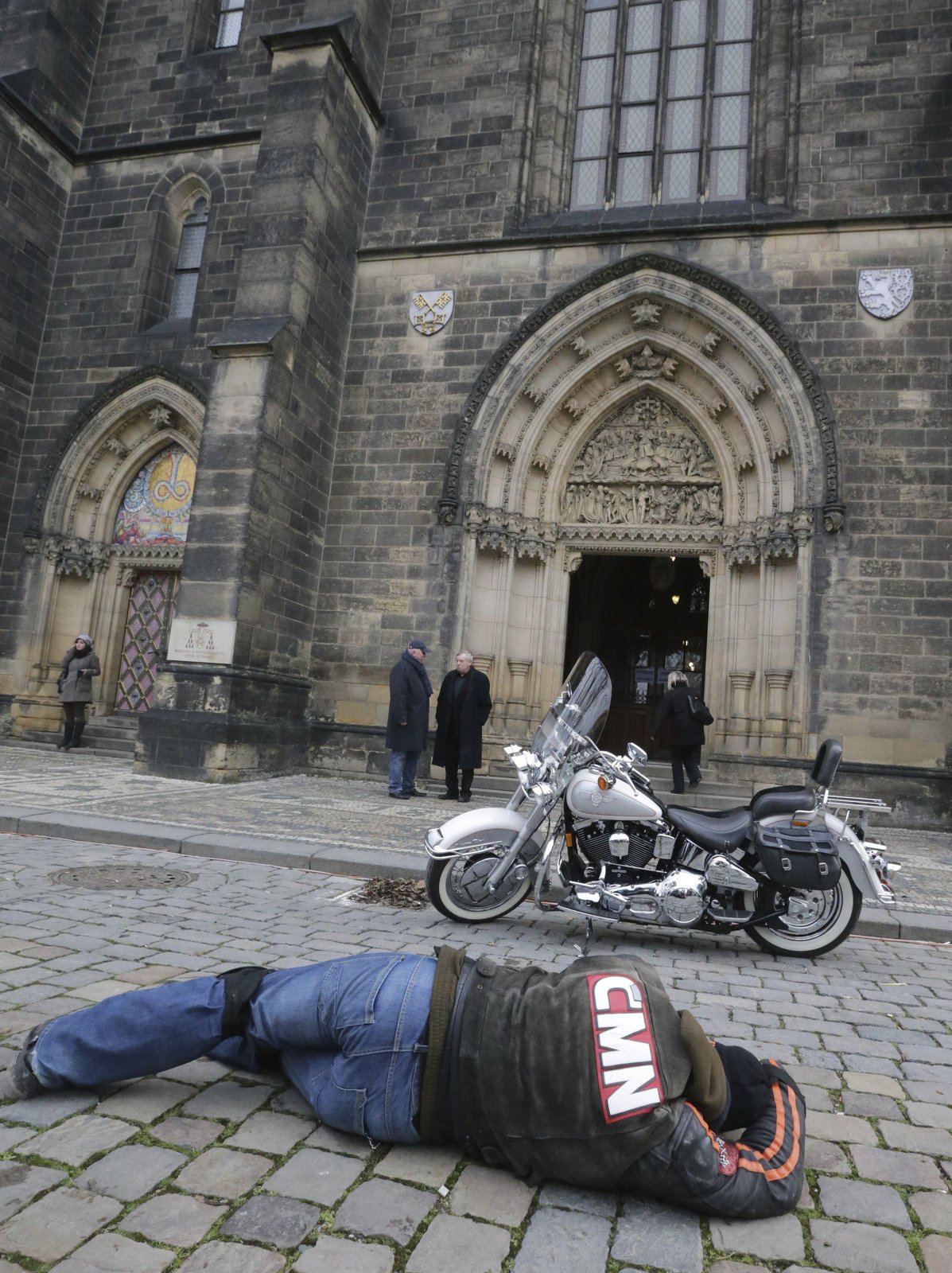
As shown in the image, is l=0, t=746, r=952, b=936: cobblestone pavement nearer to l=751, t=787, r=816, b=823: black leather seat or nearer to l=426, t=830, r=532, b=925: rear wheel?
l=426, t=830, r=532, b=925: rear wheel

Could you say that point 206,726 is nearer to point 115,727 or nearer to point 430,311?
point 115,727

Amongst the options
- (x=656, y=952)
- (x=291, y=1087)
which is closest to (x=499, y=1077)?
(x=291, y=1087)

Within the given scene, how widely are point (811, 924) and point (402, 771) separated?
6.82 meters

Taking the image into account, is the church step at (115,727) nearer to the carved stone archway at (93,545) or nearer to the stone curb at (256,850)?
the carved stone archway at (93,545)

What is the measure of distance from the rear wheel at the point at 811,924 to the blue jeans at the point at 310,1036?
304 centimetres

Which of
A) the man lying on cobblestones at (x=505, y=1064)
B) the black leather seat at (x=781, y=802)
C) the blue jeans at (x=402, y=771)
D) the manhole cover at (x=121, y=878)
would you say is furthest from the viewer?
Result: the blue jeans at (x=402, y=771)

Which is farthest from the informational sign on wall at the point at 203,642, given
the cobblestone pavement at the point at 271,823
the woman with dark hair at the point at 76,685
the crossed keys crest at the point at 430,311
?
the crossed keys crest at the point at 430,311

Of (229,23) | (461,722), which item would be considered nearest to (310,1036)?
(461,722)

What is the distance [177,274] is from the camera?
15969 millimetres

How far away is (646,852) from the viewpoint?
15.5 ft

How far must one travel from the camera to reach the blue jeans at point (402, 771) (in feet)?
35.8

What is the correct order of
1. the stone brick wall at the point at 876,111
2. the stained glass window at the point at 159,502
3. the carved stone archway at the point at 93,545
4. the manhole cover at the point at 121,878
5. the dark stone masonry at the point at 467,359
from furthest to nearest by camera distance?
the stained glass window at the point at 159,502 < the carved stone archway at the point at 93,545 < the stone brick wall at the point at 876,111 < the dark stone masonry at the point at 467,359 < the manhole cover at the point at 121,878

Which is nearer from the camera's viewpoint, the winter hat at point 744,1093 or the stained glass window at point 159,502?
the winter hat at point 744,1093

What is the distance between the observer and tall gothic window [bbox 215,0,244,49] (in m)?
16.1
